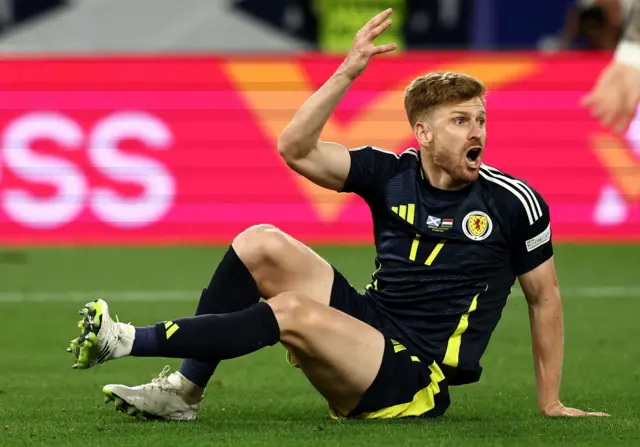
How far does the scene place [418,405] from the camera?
518cm

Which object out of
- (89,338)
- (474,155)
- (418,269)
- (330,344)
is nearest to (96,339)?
(89,338)

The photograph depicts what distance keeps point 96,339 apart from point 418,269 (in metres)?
1.28

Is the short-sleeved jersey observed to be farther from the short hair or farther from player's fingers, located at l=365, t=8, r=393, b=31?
player's fingers, located at l=365, t=8, r=393, b=31

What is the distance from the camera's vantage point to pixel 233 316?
4852 mm

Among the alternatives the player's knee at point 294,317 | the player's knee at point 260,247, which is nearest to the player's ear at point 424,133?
the player's knee at point 260,247

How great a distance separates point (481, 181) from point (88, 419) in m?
1.68

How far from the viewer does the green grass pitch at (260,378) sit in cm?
484

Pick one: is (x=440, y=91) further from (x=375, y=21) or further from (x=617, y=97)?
(x=617, y=97)

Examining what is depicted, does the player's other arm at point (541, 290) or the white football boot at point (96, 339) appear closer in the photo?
the white football boot at point (96, 339)

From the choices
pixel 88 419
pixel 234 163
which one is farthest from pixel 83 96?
pixel 88 419

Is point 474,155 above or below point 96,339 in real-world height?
above

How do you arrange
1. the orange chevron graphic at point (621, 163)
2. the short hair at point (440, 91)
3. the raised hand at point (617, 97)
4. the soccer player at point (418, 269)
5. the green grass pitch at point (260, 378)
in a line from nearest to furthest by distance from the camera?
the raised hand at point (617, 97) < the green grass pitch at point (260, 378) < the soccer player at point (418, 269) < the short hair at point (440, 91) < the orange chevron graphic at point (621, 163)

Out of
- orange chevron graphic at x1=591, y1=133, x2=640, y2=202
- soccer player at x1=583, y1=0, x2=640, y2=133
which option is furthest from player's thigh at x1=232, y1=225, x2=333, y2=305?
orange chevron graphic at x1=591, y1=133, x2=640, y2=202

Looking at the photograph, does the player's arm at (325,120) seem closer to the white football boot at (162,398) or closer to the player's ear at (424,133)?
the player's ear at (424,133)
